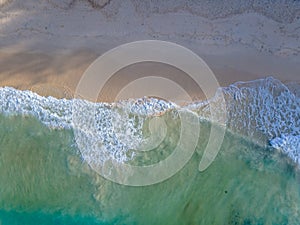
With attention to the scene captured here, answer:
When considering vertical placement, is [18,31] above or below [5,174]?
above

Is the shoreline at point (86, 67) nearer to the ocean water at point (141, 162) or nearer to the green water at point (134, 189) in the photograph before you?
the ocean water at point (141, 162)

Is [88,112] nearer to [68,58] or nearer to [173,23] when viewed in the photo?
[68,58]

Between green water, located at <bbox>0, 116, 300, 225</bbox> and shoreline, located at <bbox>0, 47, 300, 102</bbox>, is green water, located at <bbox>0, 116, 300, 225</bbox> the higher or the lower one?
the lower one

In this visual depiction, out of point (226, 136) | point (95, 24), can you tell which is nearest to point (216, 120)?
point (226, 136)

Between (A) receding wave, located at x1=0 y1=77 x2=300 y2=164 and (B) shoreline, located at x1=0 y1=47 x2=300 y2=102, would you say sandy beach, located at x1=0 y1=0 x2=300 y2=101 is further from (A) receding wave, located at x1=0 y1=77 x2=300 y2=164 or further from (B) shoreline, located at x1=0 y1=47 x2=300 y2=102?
(A) receding wave, located at x1=0 y1=77 x2=300 y2=164

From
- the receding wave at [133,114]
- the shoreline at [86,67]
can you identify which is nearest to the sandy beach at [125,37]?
the shoreline at [86,67]

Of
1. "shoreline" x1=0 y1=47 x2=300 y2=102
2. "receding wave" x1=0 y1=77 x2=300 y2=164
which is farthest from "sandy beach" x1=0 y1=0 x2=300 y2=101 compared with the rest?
"receding wave" x1=0 y1=77 x2=300 y2=164

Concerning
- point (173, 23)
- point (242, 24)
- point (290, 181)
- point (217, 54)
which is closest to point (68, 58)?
point (173, 23)

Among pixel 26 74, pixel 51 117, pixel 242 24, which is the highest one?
pixel 242 24
